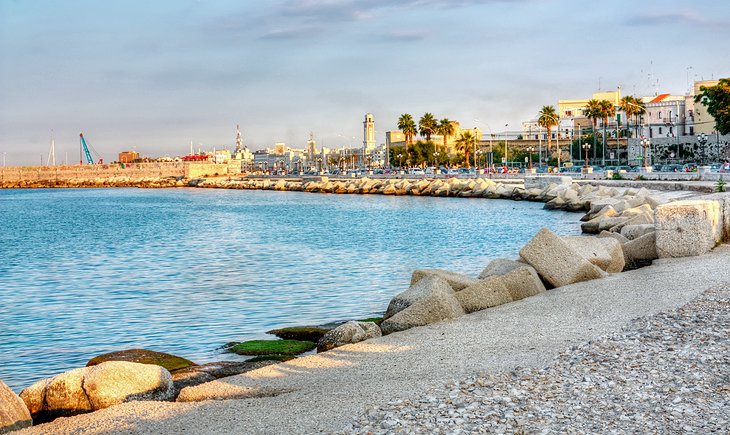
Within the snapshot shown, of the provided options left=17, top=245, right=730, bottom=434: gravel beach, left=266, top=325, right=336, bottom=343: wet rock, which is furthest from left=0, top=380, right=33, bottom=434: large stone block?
left=266, top=325, right=336, bottom=343: wet rock

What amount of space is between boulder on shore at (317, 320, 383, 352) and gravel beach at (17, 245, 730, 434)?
56 centimetres

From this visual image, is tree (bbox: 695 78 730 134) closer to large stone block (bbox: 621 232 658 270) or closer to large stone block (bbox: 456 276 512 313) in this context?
large stone block (bbox: 621 232 658 270)

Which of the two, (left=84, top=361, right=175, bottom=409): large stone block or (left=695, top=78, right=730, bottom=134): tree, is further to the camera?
(left=695, top=78, right=730, bottom=134): tree

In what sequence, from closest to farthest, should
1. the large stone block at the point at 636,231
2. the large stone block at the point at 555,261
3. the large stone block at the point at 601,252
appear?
the large stone block at the point at 555,261
the large stone block at the point at 601,252
the large stone block at the point at 636,231

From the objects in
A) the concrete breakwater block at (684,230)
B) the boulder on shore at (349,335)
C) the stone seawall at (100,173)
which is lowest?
the boulder on shore at (349,335)

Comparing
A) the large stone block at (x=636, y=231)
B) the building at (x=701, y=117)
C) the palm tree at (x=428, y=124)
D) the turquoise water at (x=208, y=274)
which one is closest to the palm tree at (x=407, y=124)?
the palm tree at (x=428, y=124)

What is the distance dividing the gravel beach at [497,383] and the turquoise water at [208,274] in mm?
3341

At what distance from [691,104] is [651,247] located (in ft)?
356

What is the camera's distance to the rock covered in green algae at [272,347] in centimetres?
1063

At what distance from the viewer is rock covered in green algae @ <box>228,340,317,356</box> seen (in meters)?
10.6

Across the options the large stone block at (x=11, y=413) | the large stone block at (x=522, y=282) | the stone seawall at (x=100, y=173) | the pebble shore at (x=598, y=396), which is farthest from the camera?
the stone seawall at (x=100, y=173)

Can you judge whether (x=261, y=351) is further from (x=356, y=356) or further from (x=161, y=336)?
(x=161, y=336)

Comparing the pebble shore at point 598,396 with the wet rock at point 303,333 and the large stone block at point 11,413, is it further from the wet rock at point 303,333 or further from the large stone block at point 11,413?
the wet rock at point 303,333

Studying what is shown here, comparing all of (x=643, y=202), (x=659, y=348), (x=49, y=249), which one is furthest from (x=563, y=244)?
(x=49, y=249)
